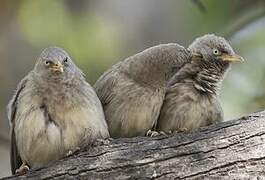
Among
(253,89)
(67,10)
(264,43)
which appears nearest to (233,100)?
(253,89)

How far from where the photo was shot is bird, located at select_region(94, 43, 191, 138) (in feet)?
20.0

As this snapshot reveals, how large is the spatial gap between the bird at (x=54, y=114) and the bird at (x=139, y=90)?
0.77 ft

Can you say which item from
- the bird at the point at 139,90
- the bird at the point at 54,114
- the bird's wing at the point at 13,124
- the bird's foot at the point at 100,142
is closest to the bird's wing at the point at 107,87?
the bird at the point at 139,90

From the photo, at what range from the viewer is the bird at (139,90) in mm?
6094

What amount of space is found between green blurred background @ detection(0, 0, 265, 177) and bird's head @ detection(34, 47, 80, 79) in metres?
3.02

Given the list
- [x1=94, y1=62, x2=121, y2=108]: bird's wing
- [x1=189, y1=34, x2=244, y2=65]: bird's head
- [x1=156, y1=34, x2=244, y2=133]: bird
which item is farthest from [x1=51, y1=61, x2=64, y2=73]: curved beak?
[x1=189, y1=34, x2=244, y2=65]: bird's head

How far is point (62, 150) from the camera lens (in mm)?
5695

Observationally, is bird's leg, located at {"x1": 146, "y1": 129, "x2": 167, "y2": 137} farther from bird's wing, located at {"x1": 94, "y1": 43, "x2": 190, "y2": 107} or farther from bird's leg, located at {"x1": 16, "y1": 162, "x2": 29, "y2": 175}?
bird's leg, located at {"x1": 16, "y1": 162, "x2": 29, "y2": 175}

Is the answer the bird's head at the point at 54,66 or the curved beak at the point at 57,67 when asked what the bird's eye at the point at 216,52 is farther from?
the curved beak at the point at 57,67

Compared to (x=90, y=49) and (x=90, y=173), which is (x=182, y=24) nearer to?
(x=90, y=49)

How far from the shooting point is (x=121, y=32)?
33.6ft

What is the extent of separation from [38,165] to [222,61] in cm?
184

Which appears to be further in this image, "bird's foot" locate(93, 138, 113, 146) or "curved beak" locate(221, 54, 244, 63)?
"curved beak" locate(221, 54, 244, 63)

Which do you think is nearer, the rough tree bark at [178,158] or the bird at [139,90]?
the rough tree bark at [178,158]
